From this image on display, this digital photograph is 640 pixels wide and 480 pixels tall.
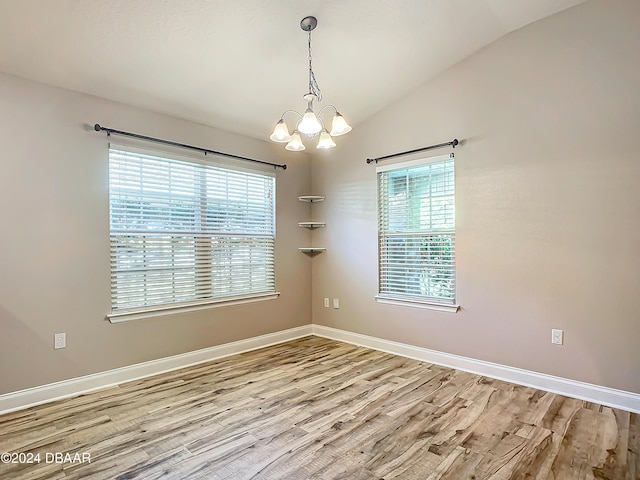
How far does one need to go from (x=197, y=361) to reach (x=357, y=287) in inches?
77.4

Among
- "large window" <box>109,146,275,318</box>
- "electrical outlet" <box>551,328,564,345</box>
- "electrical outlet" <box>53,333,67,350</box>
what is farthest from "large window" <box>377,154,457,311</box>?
"electrical outlet" <box>53,333,67,350</box>

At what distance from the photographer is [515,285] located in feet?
10.4

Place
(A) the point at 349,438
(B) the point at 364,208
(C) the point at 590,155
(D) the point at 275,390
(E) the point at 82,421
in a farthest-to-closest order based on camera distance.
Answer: (B) the point at 364,208 < (D) the point at 275,390 < (C) the point at 590,155 < (E) the point at 82,421 < (A) the point at 349,438

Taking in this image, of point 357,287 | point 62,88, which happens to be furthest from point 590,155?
point 62,88

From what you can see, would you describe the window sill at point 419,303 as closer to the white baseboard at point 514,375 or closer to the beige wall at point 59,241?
the white baseboard at point 514,375

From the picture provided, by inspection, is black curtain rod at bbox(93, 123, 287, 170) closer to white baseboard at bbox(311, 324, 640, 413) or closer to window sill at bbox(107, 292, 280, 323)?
window sill at bbox(107, 292, 280, 323)

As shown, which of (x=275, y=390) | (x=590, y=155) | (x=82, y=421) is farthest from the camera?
(x=275, y=390)

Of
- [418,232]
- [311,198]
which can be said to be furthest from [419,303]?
[311,198]

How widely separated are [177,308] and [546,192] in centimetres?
352

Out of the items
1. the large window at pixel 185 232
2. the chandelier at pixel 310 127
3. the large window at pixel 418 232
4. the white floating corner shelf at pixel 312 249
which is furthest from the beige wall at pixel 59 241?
the large window at pixel 418 232

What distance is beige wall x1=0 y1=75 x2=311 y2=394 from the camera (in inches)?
106

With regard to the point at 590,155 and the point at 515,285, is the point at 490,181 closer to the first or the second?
the point at 590,155

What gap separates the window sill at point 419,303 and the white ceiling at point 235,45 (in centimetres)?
225

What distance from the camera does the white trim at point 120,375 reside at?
107 inches
